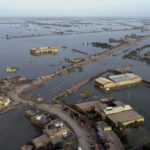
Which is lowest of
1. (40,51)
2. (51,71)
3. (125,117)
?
(40,51)

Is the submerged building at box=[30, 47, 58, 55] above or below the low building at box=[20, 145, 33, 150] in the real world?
below

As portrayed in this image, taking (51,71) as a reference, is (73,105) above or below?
above

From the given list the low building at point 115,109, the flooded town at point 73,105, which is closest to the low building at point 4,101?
the flooded town at point 73,105

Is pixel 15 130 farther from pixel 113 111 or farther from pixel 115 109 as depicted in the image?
pixel 115 109

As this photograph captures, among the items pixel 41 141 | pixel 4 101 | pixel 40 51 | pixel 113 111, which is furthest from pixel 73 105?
pixel 40 51

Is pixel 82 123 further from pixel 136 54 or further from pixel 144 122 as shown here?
pixel 136 54

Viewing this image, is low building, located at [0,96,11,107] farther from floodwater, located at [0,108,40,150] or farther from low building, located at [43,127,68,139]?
low building, located at [43,127,68,139]

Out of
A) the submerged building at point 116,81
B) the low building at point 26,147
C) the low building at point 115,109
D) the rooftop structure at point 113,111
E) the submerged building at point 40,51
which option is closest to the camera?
the low building at point 26,147

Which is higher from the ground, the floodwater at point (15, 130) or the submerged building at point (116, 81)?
the submerged building at point (116, 81)

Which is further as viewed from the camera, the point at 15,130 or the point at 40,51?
the point at 40,51

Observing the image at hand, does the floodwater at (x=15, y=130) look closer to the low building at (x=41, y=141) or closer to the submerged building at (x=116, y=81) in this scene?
the low building at (x=41, y=141)

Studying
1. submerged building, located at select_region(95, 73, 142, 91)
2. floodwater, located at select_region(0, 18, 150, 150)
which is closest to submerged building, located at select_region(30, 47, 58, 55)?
floodwater, located at select_region(0, 18, 150, 150)
